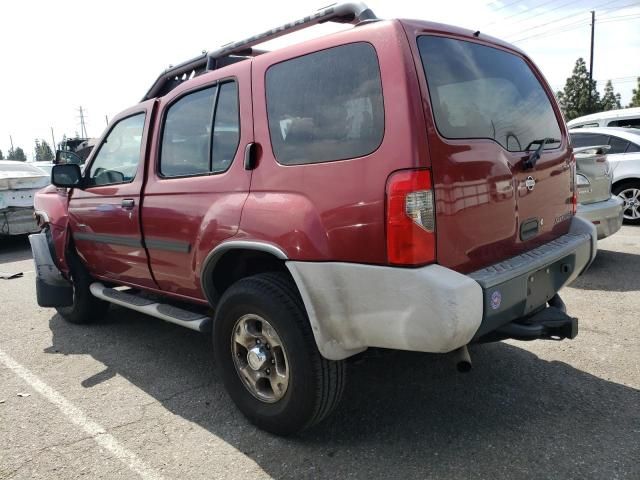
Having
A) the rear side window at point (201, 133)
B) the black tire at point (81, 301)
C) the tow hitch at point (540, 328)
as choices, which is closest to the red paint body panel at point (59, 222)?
the black tire at point (81, 301)

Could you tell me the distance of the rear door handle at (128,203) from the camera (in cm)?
364

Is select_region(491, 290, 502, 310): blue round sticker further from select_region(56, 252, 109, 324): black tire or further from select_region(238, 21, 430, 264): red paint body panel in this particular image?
select_region(56, 252, 109, 324): black tire

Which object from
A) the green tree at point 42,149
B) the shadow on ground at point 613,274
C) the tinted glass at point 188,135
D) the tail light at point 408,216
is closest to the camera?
the tail light at point 408,216

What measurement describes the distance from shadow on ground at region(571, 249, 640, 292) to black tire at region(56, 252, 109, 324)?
4.72 meters

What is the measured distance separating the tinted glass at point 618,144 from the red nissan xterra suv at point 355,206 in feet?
19.1

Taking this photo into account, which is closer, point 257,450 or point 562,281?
point 257,450

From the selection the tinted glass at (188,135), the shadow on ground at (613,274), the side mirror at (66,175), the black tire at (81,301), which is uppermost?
the tinted glass at (188,135)

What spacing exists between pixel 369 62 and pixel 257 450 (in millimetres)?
1990

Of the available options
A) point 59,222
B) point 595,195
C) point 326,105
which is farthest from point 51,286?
point 595,195

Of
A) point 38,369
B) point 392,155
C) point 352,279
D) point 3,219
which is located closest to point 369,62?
point 392,155

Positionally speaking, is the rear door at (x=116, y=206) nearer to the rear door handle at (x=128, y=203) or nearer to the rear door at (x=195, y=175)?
the rear door handle at (x=128, y=203)

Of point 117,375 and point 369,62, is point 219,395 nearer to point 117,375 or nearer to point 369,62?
point 117,375

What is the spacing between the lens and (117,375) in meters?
3.71

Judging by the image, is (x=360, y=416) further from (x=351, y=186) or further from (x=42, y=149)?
(x=42, y=149)
